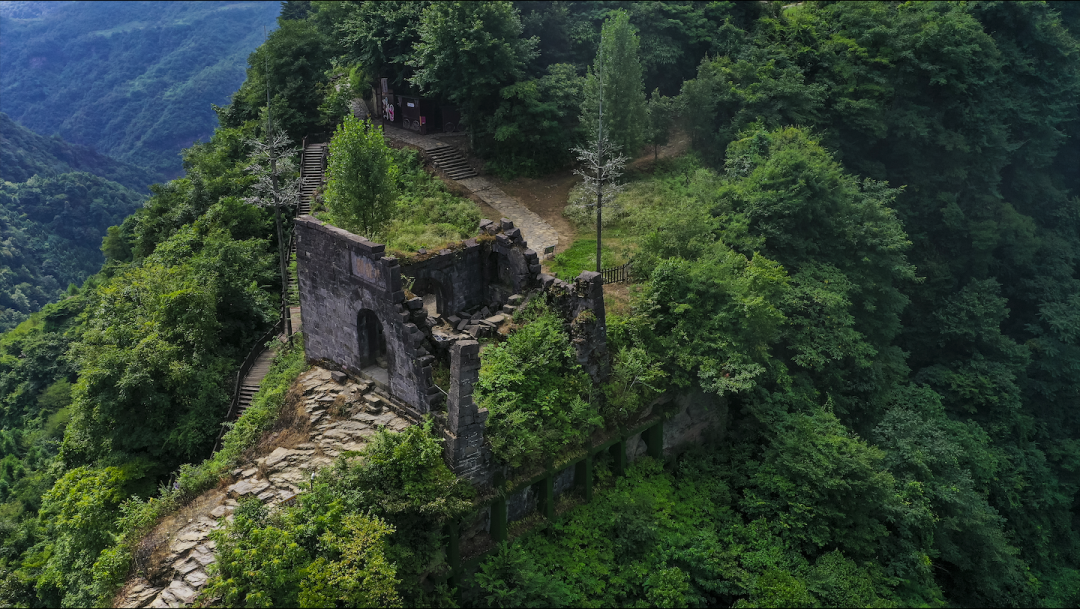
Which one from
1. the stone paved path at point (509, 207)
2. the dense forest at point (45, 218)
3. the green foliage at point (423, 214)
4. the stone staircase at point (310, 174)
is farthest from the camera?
the dense forest at point (45, 218)

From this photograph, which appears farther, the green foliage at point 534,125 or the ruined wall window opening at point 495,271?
the green foliage at point 534,125

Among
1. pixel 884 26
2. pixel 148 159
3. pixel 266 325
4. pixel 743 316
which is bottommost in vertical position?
pixel 148 159

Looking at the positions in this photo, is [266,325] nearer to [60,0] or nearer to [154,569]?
[154,569]

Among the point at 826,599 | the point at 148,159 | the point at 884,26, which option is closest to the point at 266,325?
the point at 826,599

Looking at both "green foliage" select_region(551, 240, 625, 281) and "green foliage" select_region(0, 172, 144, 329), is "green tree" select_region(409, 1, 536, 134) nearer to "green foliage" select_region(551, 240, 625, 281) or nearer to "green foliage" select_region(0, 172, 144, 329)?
"green foliage" select_region(551, 240, 625, 281)

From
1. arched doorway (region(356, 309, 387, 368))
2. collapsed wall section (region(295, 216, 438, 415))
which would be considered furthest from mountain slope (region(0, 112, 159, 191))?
arched doorway (region(356, 309, 387, 368))

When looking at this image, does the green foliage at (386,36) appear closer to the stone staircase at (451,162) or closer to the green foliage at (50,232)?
the stone staircase at (451,162)

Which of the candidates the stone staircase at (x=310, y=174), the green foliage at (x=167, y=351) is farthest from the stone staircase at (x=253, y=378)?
the stone staircase at (x=310, y=174)

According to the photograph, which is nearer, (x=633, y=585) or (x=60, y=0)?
(x=633, y=585)
